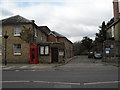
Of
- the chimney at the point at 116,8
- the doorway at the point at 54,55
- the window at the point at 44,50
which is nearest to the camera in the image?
the window at the point at 44,50

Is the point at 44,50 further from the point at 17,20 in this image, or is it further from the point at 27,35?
the point at 17,20

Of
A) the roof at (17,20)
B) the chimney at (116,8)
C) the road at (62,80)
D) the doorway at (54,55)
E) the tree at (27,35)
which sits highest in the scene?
the chimney at (116,8)

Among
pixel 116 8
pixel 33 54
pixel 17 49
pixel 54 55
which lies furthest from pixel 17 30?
pixel 116 8

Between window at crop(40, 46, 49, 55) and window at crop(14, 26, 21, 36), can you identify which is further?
window at crop(14, 26, 21, 36)

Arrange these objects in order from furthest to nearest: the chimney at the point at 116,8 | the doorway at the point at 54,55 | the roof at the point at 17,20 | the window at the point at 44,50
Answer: the chimney at the point at 116,8 → the doorway at the point at 54,55 → the roof at the point at 17,20 → the window at the point at 44,50

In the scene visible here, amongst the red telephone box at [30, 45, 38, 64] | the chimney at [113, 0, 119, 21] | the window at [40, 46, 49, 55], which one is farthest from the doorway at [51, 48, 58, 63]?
the chimney at [113, 0, 119, 21]

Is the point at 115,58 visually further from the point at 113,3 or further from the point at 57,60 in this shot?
the point at 113,3

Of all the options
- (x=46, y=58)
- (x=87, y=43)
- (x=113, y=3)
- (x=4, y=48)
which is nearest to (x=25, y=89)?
(x=46, y=58)

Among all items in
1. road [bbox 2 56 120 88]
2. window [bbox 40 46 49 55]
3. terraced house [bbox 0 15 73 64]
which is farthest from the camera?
window [bbox 40 46 49 55]

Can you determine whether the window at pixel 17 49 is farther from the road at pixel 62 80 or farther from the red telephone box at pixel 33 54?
the road at pixel 62 80

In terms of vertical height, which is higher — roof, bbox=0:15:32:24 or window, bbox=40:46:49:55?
roof, bbox=0:15:32:24

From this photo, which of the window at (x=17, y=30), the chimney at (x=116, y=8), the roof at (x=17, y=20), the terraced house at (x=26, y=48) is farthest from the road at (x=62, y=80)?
→ the chimney at (x=116, y=8)

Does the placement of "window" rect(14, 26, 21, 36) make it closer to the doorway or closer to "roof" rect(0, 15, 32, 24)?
"roof" rect(0, 15, 32, 24)

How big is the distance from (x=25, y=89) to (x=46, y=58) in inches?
A: 763
